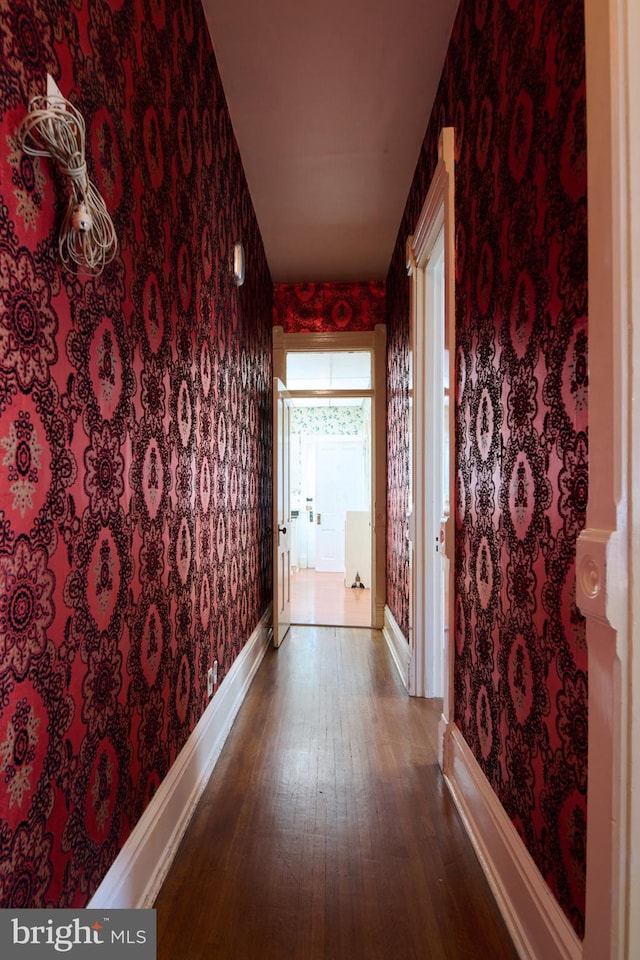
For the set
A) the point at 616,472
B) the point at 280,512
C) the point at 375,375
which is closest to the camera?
the point at 616,472

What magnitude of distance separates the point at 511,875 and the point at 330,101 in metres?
3.12

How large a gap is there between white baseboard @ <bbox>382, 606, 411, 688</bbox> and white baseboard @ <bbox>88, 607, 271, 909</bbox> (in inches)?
41.6

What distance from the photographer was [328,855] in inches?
60.2

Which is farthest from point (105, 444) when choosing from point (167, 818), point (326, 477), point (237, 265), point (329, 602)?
point (326, 477)

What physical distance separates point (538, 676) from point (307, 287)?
398 centimetres

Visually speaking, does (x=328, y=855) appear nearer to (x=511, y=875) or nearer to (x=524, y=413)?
(x=511, y=875)

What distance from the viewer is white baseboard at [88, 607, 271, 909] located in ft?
3.93

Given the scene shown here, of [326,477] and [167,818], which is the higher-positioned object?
[326,477]

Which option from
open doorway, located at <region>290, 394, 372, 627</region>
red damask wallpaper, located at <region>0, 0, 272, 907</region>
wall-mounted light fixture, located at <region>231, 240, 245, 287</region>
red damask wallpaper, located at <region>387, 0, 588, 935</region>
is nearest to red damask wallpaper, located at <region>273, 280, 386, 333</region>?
wall-mounted light fixture, located at <region>231, 240, 245, 287</region>

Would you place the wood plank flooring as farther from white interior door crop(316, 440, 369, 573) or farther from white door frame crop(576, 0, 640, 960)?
white door frame crop(576, 0, 640, 960)

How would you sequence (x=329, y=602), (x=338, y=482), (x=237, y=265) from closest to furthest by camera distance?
1. (x=237, y=265)
2. (x=329, y=602)
3. (x=338, y=482)

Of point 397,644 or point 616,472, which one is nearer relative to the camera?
point 616,472

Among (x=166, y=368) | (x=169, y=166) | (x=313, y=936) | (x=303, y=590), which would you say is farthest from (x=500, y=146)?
(x=303, y=590)

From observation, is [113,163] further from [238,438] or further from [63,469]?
[238,438]
